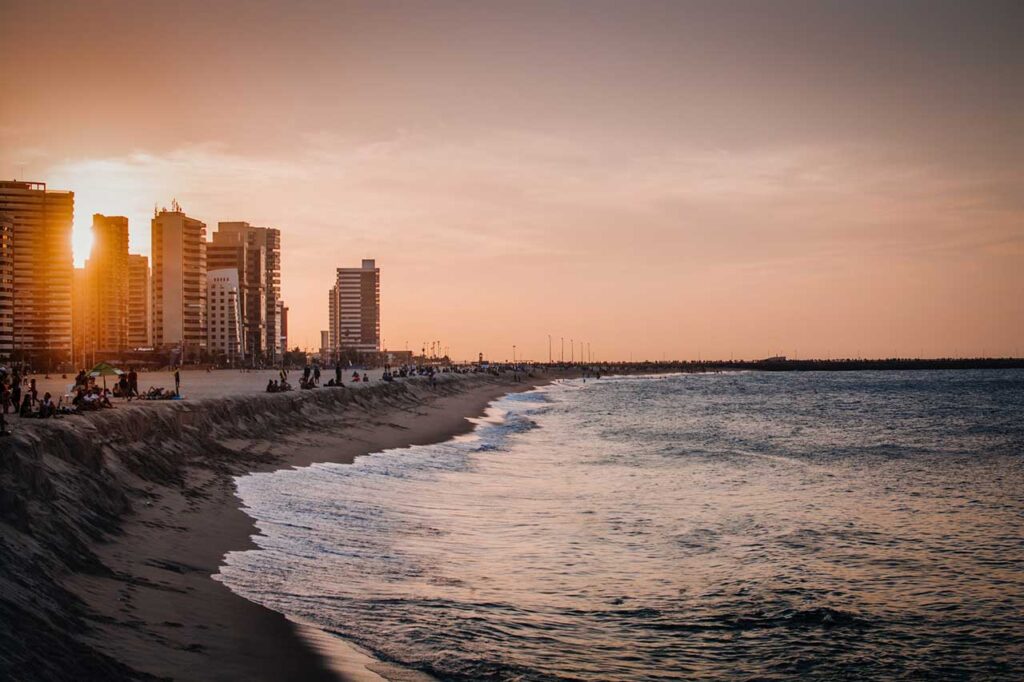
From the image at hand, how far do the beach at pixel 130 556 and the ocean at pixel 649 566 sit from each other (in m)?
1.04

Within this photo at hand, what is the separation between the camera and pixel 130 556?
14891 millimetres

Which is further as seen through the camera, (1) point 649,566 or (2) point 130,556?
(1) point 649,566

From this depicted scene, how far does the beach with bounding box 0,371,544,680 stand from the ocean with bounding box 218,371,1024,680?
40.9 inches

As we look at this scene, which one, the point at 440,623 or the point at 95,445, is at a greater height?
the point at 95,445

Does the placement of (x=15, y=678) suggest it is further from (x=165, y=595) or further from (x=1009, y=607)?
(x=1009, y=607)

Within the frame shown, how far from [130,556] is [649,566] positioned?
1029 cm

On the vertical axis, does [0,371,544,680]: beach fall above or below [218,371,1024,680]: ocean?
above

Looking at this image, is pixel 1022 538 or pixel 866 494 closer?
pixel 1022 538

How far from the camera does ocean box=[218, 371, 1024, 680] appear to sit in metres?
12.5

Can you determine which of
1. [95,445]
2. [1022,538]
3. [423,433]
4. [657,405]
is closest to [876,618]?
[1022,538]

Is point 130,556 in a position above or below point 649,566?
above

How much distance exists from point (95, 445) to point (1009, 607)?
20473mm

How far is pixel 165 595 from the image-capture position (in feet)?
42.7

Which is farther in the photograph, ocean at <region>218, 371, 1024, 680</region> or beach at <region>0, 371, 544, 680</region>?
ocean at <region>218, 371, 1024, 680</region>
